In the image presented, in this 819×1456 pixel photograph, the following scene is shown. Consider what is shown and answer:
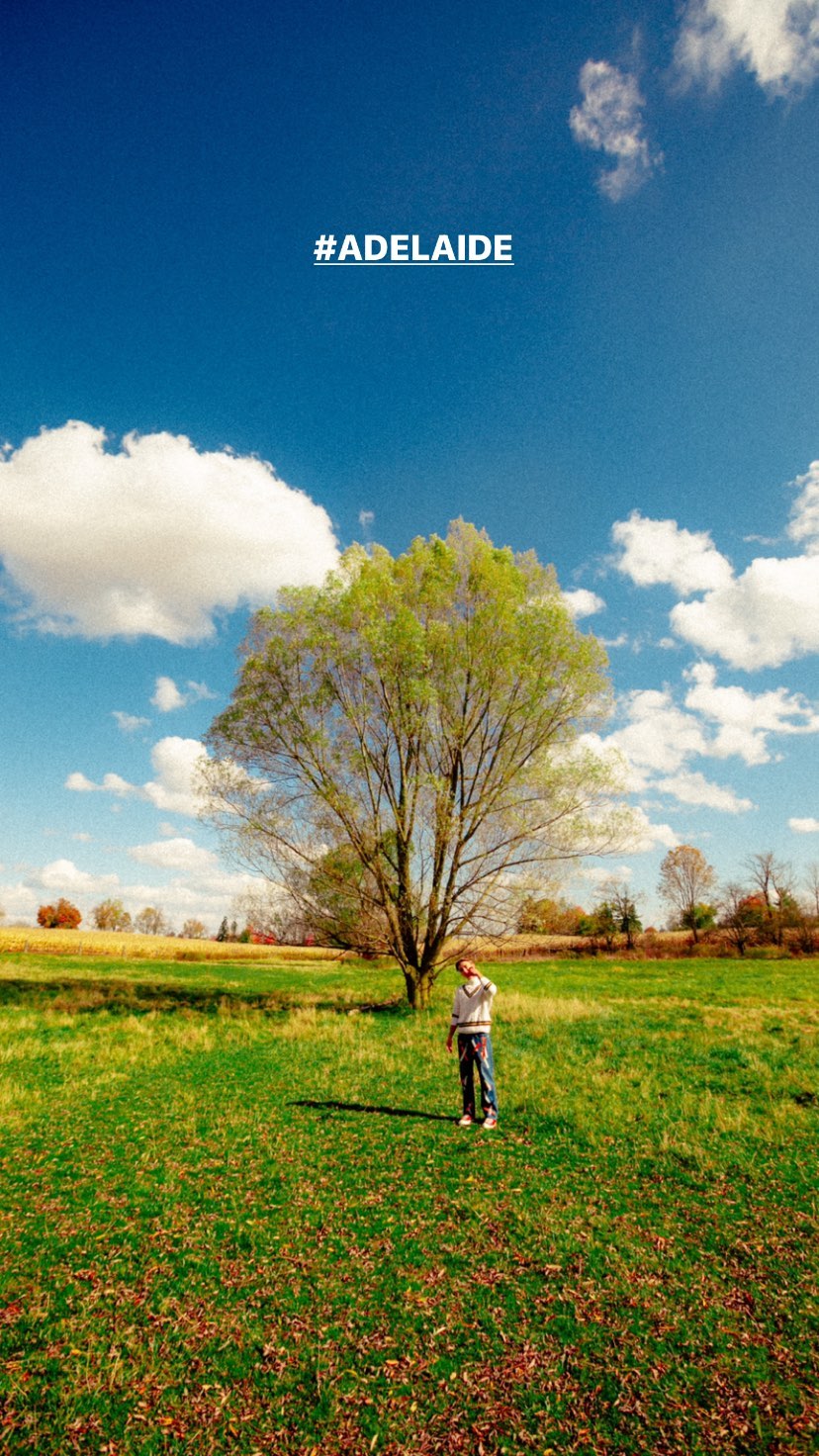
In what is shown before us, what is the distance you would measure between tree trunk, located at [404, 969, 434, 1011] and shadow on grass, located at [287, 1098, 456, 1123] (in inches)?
474

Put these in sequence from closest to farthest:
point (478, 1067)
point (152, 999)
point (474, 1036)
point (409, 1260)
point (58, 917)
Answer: point (409, 1260), point (474, 1036), point (478, 1067), point (152, 999), point (58, 917)

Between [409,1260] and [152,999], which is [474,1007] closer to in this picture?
[409,1260]

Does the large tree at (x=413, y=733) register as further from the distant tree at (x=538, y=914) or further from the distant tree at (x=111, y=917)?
the distant tree at (x=111, y=917)

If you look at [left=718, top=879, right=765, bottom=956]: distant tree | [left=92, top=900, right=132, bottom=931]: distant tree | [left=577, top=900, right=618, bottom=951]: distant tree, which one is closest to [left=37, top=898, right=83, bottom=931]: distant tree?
[left=92, top=900, right=132, bottom=931]: distant tree

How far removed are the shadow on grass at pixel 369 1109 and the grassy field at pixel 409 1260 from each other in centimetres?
8

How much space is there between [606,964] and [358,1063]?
52.0 metres

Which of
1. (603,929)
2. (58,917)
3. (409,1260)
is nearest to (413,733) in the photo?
(409,1260)

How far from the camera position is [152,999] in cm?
3053

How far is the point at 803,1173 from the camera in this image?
29.4 ft

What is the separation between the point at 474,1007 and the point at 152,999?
25.2 m

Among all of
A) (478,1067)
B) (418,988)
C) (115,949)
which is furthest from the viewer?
(115,949)

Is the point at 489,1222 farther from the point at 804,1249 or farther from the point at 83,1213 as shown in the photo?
the point at 83,1213

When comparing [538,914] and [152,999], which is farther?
[152,999]

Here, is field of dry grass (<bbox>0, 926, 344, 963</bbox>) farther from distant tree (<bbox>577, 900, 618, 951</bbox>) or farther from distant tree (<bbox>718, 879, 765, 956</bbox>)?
distant tree (<bbox>718, 879, 765, 956</bbox>)
